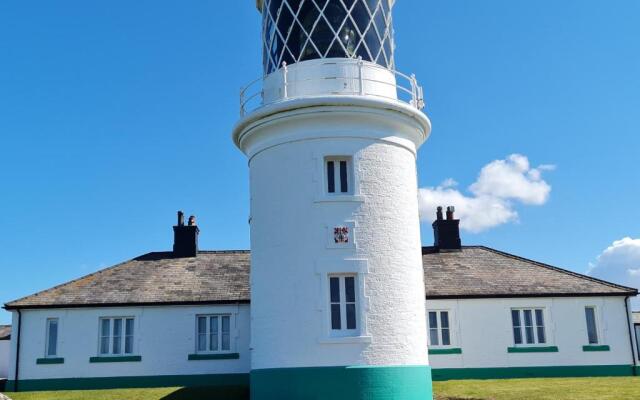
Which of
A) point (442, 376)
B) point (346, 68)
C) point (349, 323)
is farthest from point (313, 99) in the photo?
point (442, 376)

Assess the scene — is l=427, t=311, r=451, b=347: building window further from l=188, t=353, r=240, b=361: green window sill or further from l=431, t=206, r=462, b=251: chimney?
l=188, t=353, r=240, b=361: green window sill

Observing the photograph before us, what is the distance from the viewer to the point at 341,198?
13656 mm

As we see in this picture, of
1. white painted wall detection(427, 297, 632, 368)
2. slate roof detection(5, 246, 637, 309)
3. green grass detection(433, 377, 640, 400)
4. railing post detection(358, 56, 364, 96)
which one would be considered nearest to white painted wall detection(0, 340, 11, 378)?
slate roof detection(5, 246, 637, 309)

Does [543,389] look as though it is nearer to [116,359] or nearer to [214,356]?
[214,356]

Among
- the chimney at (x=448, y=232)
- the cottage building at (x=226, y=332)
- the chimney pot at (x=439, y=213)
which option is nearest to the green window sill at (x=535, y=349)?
the cottage building at (x=226, y=332)

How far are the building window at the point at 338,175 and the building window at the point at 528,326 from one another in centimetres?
1075

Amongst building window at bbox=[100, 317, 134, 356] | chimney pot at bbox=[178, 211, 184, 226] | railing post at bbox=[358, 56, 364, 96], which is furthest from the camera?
chimney pot at bbox=[178, 211, 184, 226]

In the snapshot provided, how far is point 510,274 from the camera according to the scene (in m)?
23.1

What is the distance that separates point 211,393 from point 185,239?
7430 millimetres

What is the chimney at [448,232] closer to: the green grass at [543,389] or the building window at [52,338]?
the green grass at [543,389]

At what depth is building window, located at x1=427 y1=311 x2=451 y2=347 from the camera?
2164cm

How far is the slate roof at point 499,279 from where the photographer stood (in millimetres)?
21906

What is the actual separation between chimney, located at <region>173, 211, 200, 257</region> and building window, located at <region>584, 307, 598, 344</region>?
14093mm

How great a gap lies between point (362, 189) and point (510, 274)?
11.3 meters
